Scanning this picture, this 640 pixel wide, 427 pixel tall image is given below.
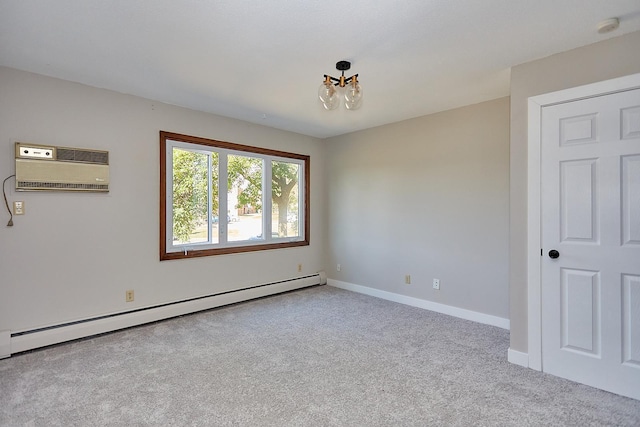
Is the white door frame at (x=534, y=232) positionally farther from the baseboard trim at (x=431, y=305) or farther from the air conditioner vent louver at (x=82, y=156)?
the air conditioner vent louver at (x=82, y=156)

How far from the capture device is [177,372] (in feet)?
8.11

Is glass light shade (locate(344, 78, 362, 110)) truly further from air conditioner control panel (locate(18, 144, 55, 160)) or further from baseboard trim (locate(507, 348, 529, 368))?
air conditioner control panel (locate(18, 144, 55, 160))

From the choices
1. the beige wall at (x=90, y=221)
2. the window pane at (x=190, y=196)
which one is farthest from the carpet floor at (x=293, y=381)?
the window pane at (x=190, y=196)

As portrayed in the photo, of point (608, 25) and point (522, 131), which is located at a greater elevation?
point (608, 25)

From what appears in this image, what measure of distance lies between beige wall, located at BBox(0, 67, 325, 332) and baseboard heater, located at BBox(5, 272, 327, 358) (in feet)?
0.23

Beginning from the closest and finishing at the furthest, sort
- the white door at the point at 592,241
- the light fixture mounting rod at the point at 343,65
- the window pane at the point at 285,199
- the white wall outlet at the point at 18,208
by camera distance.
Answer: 1. the white door at the point at 592,241
2. the light fixture mounting rod at the point at 343,65
3. the white wall outlet at the point at 18,208
4. the window pane at the point at 285,199

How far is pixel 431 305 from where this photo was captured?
159 inches

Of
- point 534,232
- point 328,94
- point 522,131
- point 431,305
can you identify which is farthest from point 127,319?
point 522,131

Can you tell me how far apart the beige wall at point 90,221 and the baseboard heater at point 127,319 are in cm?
7

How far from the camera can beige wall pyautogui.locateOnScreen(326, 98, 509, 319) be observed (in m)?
3.53

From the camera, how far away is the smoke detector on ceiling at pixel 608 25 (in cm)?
204

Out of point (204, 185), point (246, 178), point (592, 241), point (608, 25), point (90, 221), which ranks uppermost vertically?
point (608, 25)

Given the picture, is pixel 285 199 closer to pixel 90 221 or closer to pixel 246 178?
pixel 246 178

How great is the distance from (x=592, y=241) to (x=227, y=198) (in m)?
3.74
